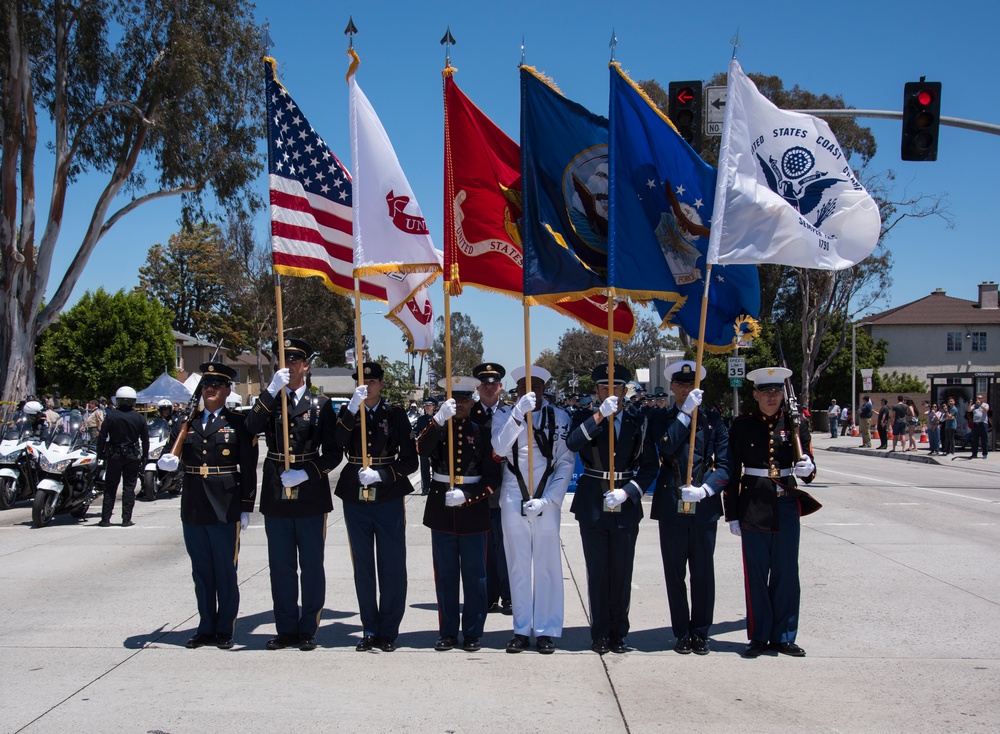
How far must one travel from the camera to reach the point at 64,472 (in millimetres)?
11914

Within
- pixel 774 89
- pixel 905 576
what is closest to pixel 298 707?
pixel 905 576

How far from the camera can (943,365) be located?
185 ft

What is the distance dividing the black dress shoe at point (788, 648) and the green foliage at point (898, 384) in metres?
48.5

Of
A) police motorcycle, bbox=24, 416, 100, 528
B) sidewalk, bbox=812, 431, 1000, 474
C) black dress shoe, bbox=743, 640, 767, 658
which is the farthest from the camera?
sidewalk, bbox=812, 431, 1000, 474

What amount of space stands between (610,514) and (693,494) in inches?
22.8

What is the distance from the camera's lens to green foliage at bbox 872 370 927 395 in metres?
50.4

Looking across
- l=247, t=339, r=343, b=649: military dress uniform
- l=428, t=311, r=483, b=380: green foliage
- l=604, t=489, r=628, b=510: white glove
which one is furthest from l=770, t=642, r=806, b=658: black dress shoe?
l=428, t=311, r=483, b=380: green foliage

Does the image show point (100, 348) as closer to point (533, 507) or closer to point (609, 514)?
point (533, 507)

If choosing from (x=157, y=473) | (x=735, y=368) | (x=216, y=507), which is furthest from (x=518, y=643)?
(x=735, y=368)

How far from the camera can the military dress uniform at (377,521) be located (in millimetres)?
5984

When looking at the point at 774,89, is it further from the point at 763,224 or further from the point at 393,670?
the point at 393,670

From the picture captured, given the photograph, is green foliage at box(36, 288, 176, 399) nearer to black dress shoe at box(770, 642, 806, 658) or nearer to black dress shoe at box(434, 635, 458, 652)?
black dress shoe at box(434, 635, 458, 652)

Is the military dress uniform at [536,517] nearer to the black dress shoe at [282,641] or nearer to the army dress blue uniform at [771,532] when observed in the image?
the army dress blue uniform at [771,532]

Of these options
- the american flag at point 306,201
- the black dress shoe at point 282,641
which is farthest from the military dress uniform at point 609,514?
the american flag at point 306,201
